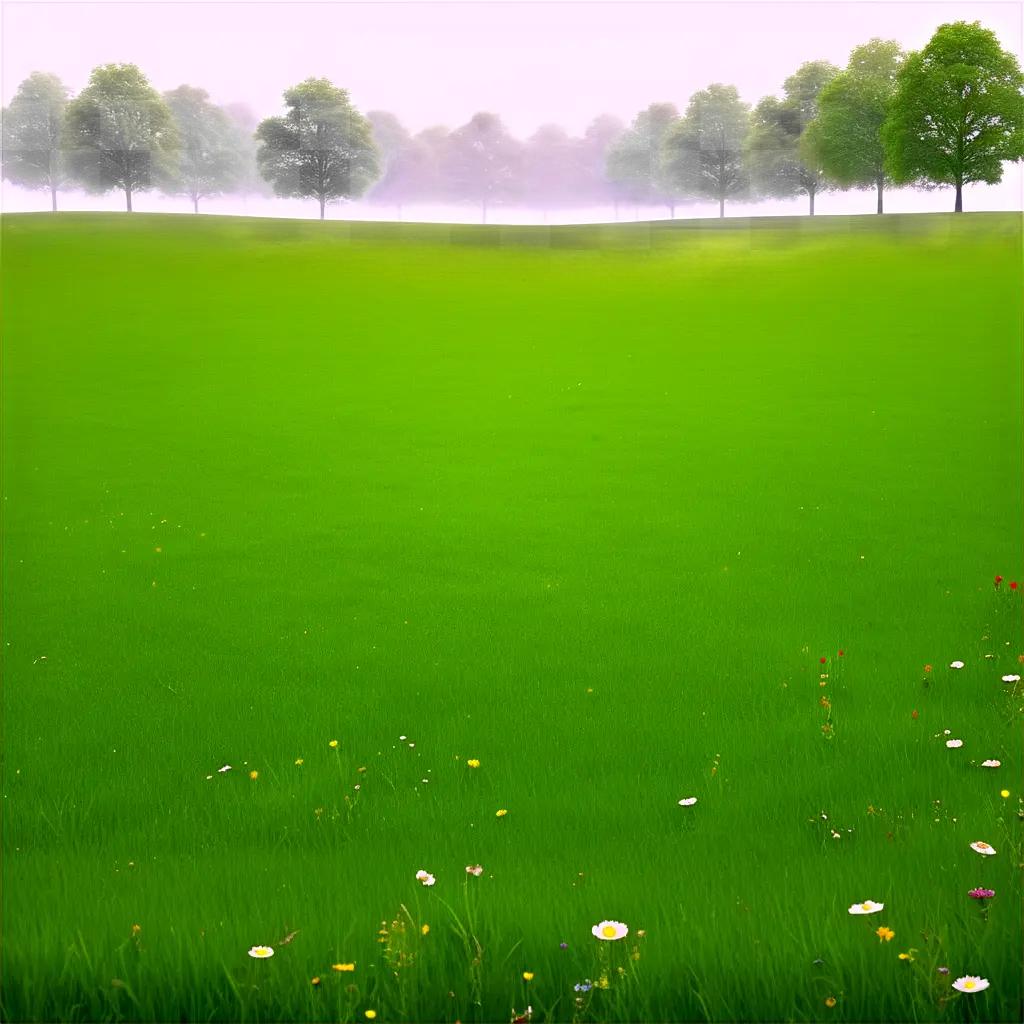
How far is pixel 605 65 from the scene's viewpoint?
39.5ft

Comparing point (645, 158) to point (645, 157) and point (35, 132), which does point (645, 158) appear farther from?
point (35, 132)

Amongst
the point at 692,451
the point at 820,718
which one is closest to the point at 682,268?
the point at 692,451

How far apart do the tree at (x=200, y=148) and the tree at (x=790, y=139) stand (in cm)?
2745

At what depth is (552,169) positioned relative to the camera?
49.1 metres

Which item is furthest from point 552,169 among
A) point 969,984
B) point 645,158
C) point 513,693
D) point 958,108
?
point 969,984

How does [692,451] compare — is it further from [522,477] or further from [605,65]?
[605,65]

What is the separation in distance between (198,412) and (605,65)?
8.90 m

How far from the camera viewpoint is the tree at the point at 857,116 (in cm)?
4150

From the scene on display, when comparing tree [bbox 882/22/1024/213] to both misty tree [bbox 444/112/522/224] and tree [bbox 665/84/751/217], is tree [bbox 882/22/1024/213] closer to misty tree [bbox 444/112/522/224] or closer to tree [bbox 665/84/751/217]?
tree [bbox 665/84/751/217]

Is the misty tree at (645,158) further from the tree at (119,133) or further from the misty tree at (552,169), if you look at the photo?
the tree at (119,133)

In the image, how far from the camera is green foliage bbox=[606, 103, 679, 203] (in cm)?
4922

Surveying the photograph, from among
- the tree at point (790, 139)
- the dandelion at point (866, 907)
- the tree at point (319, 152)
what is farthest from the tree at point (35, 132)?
the dandelion at point (866, 907)

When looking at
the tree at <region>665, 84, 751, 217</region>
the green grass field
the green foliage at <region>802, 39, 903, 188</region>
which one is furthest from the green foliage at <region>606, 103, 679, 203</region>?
the green grass field

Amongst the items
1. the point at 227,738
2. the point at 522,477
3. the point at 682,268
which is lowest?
the point at 227,738
